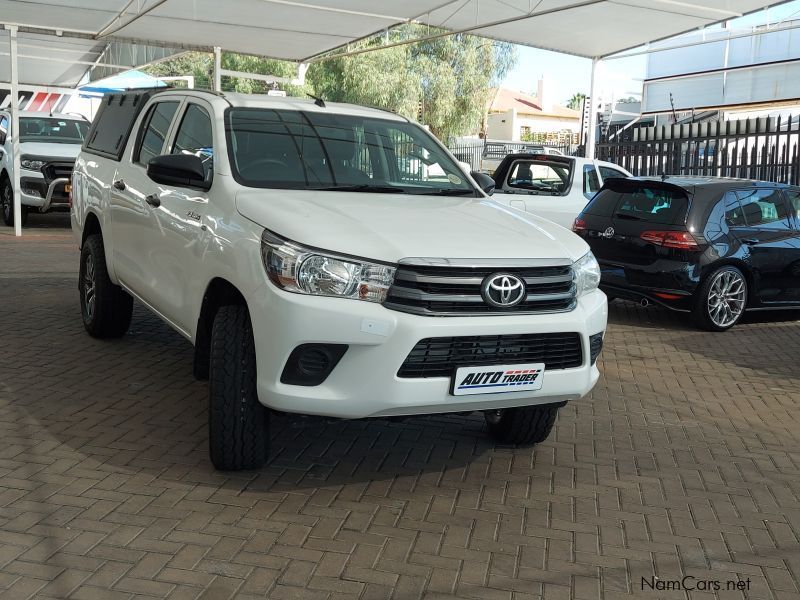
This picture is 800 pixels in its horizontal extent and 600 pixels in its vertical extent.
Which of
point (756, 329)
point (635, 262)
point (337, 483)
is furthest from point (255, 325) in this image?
point (756, 329)

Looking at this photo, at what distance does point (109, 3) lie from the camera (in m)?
14.5

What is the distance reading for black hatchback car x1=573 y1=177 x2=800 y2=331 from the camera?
9.30 meters

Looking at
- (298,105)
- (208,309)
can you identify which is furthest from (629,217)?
(208,309)

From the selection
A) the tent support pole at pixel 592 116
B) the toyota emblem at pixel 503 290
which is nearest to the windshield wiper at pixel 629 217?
the toyota emblem at pixel 503 290

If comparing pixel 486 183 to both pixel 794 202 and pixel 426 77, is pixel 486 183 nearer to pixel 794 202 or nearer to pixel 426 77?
pixel 794 202

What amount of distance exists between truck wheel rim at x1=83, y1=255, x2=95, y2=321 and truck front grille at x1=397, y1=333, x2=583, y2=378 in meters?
4.09

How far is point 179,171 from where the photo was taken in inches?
199

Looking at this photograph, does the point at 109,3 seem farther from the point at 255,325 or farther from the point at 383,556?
the point at 383,556

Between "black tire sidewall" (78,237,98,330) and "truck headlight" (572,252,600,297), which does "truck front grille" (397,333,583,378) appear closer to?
"truck headlight" (572,252,600,297)

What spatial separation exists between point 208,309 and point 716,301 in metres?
6.08

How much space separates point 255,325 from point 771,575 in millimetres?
2418

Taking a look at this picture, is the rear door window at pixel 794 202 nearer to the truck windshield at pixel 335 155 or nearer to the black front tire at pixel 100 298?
the truck windshield at pixel 335 155

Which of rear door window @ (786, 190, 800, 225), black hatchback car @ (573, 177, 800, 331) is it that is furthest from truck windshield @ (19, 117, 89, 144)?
rear door window @ (786, 190, 800, 225)

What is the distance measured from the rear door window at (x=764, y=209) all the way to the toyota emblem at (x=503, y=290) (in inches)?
237
